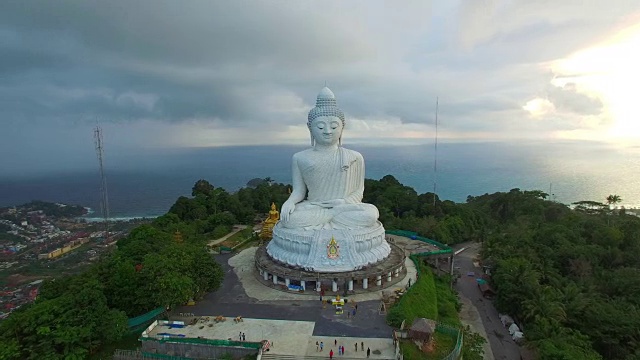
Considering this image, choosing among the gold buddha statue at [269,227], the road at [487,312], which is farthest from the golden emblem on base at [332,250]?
the gold buddha statue at [269,227]

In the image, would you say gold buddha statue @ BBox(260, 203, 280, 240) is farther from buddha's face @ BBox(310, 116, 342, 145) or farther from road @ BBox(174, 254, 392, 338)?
road @ BBox(174, 254, 392, 338)

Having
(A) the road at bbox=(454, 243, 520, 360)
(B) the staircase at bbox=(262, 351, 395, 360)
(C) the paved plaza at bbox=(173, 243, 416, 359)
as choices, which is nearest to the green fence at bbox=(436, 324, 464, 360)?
(C) the paved plaza at bbox=(173, 243, 416, 359)

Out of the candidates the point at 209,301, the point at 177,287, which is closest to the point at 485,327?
the point at 209,301

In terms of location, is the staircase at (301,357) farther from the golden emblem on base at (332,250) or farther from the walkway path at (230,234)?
the walkway path at (230,234)

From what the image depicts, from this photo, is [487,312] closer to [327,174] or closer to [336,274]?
[336,274]

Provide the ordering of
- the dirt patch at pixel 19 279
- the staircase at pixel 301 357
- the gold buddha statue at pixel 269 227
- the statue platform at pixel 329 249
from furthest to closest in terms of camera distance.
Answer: the dirt patch at pixel 19 279
the gold buddha statue at pixel 269 227
the statue platform at pixel 329 249
the staircase at pixel 301 357

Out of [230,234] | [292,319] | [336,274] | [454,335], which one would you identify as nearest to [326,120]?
[336,274]
